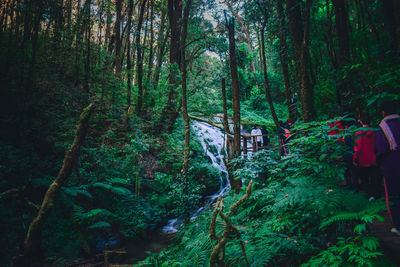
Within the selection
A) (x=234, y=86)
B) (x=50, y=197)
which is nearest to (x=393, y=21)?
(x=234, y=86)

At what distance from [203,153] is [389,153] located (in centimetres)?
989

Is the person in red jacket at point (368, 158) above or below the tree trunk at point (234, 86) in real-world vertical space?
below

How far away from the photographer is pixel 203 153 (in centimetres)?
1223

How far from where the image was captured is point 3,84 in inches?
258

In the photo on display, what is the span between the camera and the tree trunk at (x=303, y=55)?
4.06 m

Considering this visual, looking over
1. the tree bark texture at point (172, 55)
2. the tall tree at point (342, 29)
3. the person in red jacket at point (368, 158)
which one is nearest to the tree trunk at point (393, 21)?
the tall tree at point (342, 29)

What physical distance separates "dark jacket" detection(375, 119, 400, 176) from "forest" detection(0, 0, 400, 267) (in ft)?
0.05

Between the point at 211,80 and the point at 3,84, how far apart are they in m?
8.26

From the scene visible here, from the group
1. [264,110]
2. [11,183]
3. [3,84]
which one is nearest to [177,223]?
[11,183]

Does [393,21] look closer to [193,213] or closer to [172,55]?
[193,213]

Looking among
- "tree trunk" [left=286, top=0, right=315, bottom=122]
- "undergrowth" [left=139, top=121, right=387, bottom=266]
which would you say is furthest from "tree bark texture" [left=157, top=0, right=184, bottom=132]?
"undergrowth" [left=139, top=121, right=387, bottom=266]

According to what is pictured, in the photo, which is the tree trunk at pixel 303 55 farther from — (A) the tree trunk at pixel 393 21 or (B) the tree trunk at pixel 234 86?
(B) the tree trunk at pixel 234 86

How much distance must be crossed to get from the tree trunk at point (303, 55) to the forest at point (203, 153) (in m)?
0.02

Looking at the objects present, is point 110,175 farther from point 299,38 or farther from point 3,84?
point 299,38
